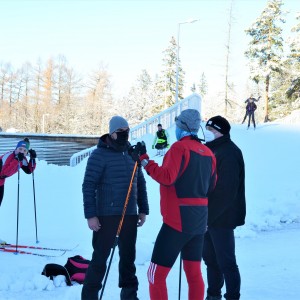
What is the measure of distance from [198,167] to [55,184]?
1049 centimetres

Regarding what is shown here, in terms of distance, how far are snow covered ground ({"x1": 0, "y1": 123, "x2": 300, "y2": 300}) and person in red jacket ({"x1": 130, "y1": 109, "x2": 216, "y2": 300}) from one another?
1.20 metres

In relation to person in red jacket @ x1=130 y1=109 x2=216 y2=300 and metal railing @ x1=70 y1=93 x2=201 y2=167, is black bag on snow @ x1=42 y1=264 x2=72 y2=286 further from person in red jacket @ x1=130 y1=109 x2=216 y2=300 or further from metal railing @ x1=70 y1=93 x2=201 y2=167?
metal railing @ x1=70 y1=93 x2=201 y2=167

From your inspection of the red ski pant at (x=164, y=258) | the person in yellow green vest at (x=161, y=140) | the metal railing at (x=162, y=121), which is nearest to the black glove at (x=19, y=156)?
the red ski pant at (x=164, y=258)

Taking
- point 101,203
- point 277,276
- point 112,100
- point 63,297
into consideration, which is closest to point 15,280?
point 63,297

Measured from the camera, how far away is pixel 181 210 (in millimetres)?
3107

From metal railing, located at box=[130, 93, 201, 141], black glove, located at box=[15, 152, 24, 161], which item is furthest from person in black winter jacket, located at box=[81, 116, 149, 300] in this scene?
metal railing, located at box=[130, 93, 201, 141]

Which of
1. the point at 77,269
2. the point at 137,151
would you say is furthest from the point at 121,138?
the point at 77,269

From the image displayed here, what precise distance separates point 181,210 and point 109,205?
843 millimetres

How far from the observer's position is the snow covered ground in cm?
453

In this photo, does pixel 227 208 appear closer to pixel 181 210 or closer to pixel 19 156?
pixel 181 210

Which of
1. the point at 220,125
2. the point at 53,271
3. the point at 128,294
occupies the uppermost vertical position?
the point at 220,125

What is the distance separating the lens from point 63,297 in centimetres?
423

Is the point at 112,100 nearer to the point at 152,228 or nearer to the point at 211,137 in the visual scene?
the point at 152,228

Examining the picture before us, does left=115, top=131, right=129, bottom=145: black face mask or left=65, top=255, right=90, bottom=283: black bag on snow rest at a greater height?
left=115, top=131, right=129, bottom=145: black face mask
